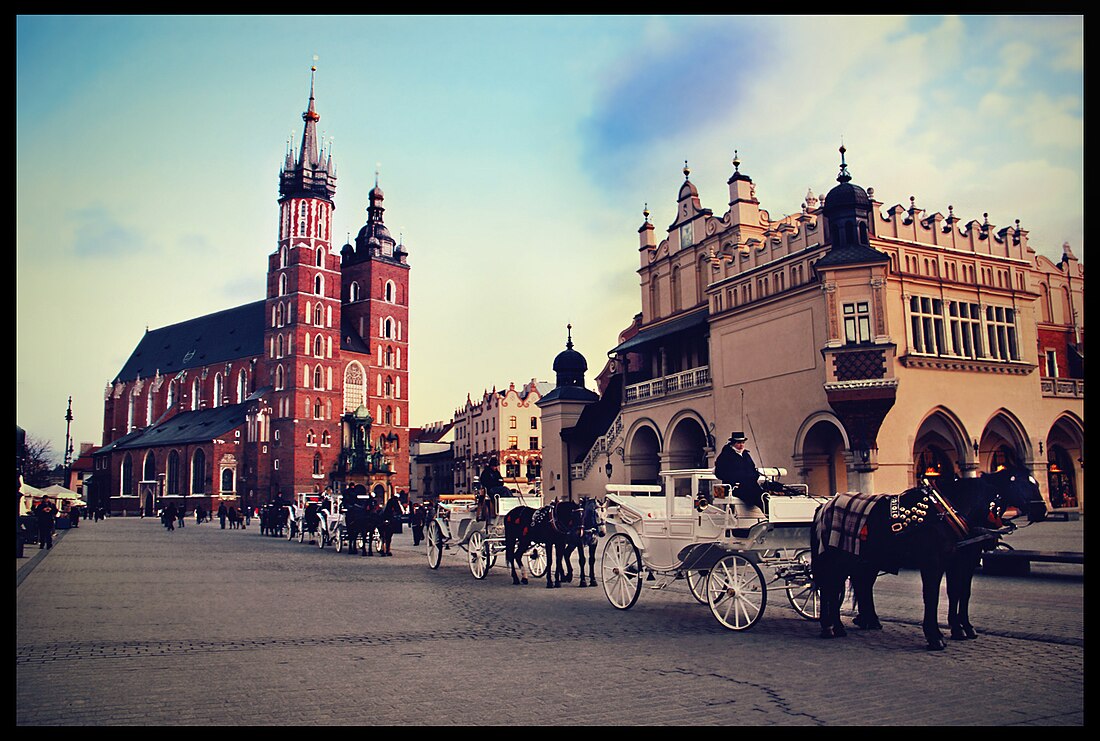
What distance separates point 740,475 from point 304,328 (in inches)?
3138

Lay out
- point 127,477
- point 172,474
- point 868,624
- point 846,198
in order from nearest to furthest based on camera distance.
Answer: point 868,624, point 846,198, point 172,474, point 127,477

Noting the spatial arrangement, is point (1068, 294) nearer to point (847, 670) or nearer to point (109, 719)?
point (847, 670)

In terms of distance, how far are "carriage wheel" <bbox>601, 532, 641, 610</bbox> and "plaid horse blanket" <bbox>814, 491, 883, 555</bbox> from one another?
2.85 meters

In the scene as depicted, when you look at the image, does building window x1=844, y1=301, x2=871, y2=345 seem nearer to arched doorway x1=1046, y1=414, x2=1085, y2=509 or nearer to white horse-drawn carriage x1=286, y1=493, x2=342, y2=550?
arched doorway x1=1046, y1=414, x2=1085, y2=509

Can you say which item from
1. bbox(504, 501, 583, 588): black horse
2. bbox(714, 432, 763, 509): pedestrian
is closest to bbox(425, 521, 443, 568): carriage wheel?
bbox(504, 501, 583, 588): black horse

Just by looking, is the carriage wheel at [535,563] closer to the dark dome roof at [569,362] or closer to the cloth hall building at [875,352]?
the cloth hall building at [875,352]

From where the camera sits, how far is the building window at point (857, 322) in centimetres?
2648

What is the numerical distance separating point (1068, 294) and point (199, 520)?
54.7 meters

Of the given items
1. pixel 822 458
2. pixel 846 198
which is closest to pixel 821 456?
pixel 822 458

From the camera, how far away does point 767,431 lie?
2922 centimetres

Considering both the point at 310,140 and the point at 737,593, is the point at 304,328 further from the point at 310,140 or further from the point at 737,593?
the point at 737,593

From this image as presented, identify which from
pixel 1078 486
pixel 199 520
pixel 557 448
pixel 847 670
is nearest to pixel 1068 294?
pixel 1078 486

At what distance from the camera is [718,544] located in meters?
10.0

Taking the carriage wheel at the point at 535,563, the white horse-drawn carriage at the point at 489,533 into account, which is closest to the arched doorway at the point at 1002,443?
the carriage wheel at the point at 535,563
